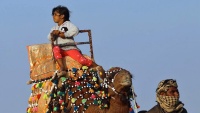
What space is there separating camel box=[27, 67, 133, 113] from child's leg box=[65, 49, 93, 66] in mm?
282

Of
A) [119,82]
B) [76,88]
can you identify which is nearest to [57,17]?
[76,88]

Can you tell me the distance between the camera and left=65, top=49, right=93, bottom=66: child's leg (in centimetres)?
1563

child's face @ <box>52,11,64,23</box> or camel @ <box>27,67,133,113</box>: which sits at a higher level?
child's face @ <box>52,11,64,23</box>

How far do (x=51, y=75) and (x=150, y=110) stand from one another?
3351mm

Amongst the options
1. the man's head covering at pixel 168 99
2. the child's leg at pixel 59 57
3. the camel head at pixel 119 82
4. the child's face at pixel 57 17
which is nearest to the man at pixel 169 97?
the man's head covering at pixel 168 99

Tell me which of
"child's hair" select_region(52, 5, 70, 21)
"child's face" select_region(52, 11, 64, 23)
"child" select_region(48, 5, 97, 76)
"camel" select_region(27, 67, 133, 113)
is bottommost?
"camel" select_region(27, 67, 133, 113)

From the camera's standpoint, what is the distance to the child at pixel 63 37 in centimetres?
1562

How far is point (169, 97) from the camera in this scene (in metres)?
12.4

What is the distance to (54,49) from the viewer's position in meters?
15.6

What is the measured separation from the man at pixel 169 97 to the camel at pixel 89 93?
1.96 meters

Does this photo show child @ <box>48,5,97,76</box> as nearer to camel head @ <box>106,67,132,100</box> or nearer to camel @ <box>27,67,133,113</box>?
camel @ <box>27,67,133,113</box>

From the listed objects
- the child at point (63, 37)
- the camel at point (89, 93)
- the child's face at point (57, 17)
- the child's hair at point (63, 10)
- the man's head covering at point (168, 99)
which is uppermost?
the child's hair at point (63, 10)

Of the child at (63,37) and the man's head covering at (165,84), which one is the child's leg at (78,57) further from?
the man's head covering at (165,84)

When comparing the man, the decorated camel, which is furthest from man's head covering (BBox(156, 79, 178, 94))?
the decorated camel
